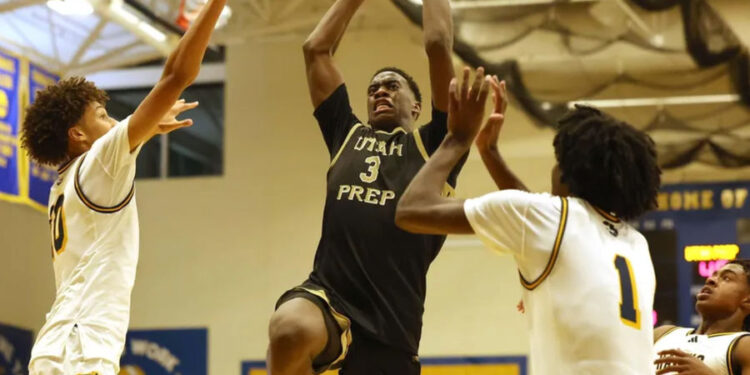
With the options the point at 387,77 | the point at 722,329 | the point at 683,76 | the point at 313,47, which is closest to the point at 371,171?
the point at 387,77

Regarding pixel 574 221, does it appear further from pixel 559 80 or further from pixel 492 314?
pixel 492 314

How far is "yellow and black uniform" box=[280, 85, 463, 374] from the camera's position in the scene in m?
5.00

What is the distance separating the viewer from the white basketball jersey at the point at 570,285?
364cm

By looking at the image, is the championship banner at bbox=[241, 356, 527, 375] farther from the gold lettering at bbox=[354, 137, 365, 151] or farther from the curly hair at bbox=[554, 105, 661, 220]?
the curly hair at bbox=[554, 105, 661, 220]

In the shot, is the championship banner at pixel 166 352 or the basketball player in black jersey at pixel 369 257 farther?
the championship banner at pixel 166 352

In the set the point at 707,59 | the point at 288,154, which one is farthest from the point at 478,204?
the point at 288,154

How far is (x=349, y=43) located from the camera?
14.8m

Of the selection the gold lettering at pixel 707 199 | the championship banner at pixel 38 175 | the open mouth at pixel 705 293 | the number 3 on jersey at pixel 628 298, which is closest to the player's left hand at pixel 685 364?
the open mouth at pixel 705 293

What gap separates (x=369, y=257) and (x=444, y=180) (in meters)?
1.27

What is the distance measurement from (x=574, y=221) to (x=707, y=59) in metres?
9.00

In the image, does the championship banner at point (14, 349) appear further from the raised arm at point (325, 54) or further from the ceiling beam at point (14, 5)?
the raised arm at point (325, 54)

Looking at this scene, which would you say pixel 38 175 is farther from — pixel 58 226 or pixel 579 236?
pixel 579 236

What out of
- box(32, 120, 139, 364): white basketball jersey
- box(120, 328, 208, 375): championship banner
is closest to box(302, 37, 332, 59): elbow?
box(32, 120, 139, 364): white basketball jersey

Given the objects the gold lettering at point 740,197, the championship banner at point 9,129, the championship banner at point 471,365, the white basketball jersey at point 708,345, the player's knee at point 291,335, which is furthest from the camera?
the championship banner at point 471,365
